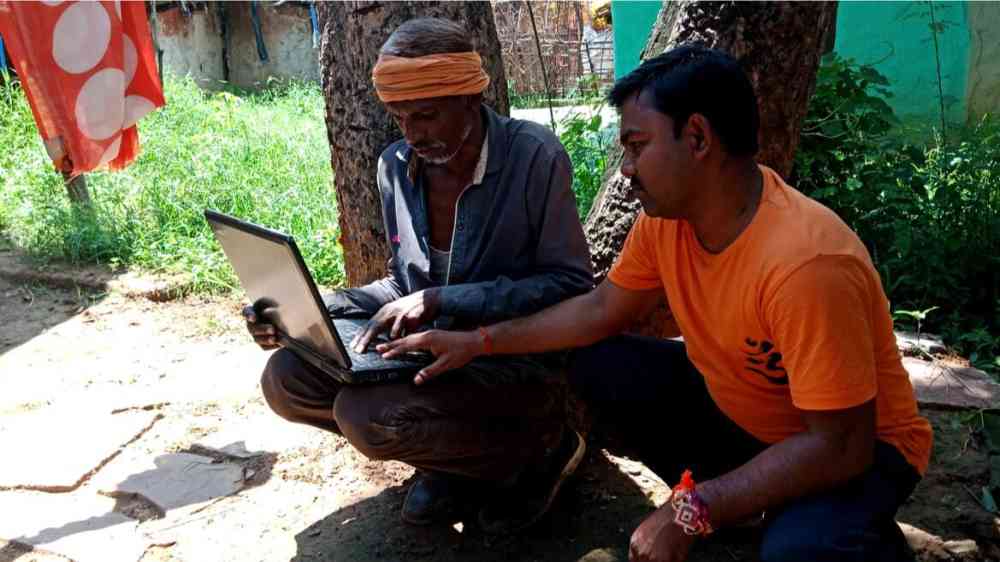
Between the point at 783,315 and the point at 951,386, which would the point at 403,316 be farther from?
the point at 951,386

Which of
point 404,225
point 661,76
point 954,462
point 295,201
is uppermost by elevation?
point 661,76

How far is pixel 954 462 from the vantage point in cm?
294

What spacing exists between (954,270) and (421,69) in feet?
8.85

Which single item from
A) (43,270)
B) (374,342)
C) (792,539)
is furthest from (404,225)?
(43,270)

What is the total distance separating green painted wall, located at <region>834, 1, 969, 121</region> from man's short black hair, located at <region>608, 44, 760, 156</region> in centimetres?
544

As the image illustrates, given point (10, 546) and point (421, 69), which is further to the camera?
point (10, 546)

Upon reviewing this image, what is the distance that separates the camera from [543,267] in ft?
8.21

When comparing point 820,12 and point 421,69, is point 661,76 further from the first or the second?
point 820,12

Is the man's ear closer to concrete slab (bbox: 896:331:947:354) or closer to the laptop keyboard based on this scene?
the laptop keyboard

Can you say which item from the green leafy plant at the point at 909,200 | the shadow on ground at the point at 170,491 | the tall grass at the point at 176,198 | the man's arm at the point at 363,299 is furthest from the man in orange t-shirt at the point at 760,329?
the tall grass at the point at 176,198

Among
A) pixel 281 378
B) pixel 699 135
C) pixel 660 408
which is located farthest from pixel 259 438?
pixel 699 135

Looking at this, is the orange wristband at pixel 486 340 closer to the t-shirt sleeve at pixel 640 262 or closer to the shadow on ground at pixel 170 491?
the t-shirt sleeve at pixel 640 262

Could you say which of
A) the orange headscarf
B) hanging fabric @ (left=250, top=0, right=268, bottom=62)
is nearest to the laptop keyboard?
the orange headscarf

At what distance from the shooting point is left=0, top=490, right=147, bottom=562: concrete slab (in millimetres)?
2824
